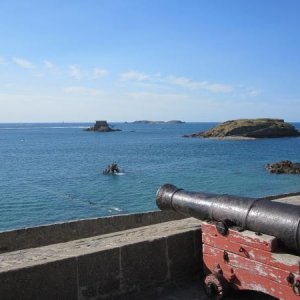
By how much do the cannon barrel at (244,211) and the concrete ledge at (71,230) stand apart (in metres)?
1.76

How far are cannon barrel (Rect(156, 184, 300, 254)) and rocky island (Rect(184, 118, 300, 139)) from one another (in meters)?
108

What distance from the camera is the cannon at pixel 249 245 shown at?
418 centimetres

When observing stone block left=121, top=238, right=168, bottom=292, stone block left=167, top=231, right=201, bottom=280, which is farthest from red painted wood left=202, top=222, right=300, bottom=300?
stone block left=121, top=238, right=168, bottom=292

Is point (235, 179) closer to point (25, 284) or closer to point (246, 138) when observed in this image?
point (25, 284)

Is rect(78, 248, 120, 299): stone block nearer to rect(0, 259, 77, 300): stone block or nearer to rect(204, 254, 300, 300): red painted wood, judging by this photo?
rect(0, 259, 77, 300): stone block

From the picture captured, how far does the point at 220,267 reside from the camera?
4.83 m

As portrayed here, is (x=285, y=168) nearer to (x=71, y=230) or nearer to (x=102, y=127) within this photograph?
(x=71, y=230)

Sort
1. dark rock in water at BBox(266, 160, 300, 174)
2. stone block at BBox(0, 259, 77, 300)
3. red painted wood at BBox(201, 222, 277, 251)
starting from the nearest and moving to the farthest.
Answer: stone block at BBox(0, 259, 77, 300)
red painted wood at BBox(201, 222, 277, 251)
dark rock in water at BBox(266, 160, 300, 174)

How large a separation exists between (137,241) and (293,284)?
1676 mm

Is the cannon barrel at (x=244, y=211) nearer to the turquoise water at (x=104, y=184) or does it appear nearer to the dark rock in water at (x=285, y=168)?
the turquoise water at (x=104, y=184)

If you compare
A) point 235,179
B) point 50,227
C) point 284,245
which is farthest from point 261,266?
point 235,179

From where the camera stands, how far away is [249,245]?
448 centimetres

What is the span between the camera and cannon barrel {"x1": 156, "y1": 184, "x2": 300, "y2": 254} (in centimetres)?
424

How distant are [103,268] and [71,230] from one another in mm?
2534
